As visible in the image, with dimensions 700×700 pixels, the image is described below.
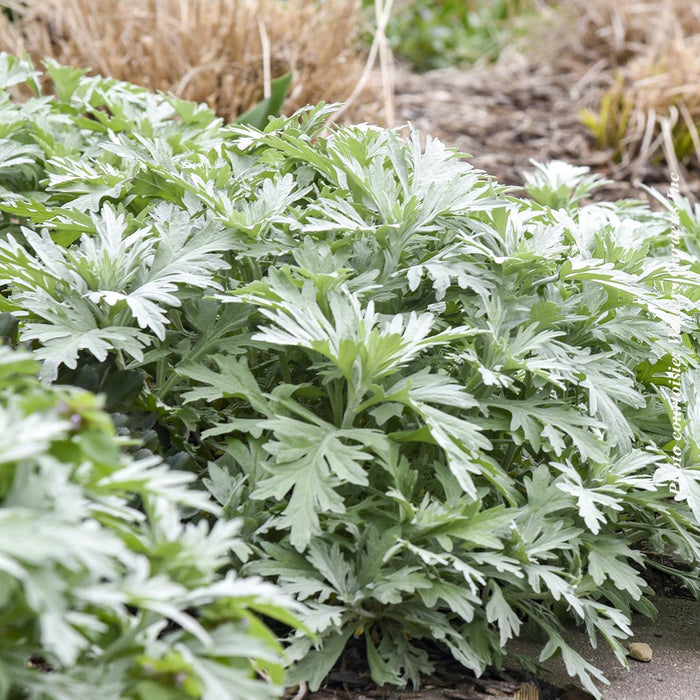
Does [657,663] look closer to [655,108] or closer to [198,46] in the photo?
[198,46]

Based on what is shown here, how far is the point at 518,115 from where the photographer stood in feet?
20.6

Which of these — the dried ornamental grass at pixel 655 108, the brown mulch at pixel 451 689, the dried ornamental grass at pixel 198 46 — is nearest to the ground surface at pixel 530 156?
the brown mulch at pixel 451 689

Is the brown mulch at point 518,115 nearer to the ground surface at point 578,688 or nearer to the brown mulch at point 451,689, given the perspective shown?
A: the ground surface at point 578,688

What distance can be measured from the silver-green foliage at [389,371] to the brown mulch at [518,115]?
10.4 feet

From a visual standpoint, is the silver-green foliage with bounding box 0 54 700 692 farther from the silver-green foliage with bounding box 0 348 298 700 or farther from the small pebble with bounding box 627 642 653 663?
the silver-green foliage with bounding box 0 348 298 700

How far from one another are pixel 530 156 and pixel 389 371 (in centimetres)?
413

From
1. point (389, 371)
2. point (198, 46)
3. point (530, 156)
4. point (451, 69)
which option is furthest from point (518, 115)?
point (389, 371)

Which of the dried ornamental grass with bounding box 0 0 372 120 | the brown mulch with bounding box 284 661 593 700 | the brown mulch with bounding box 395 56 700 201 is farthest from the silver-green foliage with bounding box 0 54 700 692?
the brown mulch with bounding box 395 56 700 201

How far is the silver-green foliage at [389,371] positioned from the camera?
1.69 meters

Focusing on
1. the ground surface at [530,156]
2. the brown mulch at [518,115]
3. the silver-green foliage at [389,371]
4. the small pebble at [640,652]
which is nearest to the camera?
the silver-green foliage at [389,371]

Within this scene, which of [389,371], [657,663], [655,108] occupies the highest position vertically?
[389,371]

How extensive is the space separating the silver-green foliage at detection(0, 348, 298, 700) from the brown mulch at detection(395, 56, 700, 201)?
422cm

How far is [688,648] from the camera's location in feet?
6.72

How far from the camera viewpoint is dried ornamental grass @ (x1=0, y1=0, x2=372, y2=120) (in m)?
4.35
